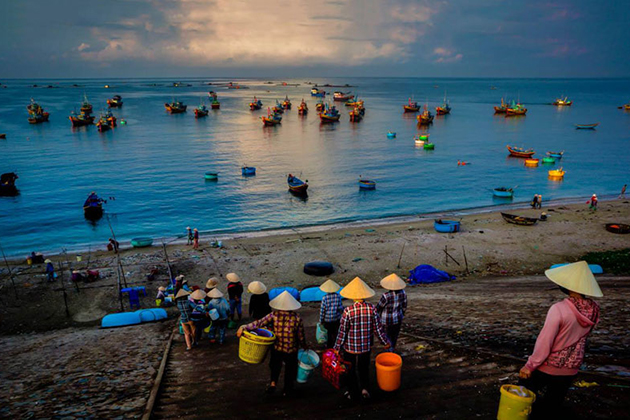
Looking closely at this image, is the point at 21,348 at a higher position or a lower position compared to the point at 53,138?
lower

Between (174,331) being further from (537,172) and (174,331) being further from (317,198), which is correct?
(537,172)

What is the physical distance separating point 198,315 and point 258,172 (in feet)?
144

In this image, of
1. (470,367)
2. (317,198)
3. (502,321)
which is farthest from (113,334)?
(317,198)

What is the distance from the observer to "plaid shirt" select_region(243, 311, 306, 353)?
6.07 meters

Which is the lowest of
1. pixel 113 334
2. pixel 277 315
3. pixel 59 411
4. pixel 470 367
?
pixel 113 334

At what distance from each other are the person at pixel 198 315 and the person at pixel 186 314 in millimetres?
91

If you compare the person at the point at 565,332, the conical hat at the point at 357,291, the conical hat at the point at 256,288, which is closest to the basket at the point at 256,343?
the conical hat at the point at 357,291

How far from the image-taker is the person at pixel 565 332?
14.4 feet

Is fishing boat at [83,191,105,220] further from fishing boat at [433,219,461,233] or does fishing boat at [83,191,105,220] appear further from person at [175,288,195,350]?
person at [175,288,195,350]

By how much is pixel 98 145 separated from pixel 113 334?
68.0 metres

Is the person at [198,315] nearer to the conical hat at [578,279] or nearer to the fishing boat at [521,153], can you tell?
the conical hat at [578,279]

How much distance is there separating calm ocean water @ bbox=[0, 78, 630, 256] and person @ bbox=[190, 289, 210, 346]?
23.7 metres

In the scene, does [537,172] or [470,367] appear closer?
[470,367]

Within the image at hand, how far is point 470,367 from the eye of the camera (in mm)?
7027
